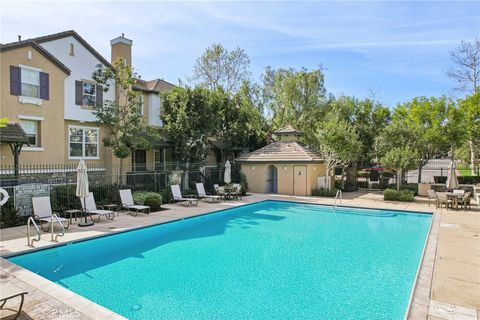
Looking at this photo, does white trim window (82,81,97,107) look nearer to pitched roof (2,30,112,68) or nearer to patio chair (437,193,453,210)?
pitched roof (2,30,112,68)

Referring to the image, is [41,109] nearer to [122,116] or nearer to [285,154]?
[122,116]

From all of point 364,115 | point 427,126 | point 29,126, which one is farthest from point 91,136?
point 427,126

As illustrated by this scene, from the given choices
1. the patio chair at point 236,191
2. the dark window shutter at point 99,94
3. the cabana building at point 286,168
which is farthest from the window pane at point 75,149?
the cabana building at point 286,168

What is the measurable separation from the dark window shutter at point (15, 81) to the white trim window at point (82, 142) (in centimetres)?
353

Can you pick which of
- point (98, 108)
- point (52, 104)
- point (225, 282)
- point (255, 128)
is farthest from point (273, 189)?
point (225, 282)

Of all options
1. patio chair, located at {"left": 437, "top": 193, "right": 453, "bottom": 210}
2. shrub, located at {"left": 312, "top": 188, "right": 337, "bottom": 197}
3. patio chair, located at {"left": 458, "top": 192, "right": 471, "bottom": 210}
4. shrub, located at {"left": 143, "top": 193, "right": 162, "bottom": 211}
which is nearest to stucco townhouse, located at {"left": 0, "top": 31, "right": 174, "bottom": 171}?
shrub, located at {"left": 143, "top": 193, "right": 162, "bottom": 211}

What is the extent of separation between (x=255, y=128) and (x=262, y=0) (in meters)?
19.5

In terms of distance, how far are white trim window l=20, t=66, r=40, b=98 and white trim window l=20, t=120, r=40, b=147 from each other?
4.80 feet

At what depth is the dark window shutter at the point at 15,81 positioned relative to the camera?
16.5 m

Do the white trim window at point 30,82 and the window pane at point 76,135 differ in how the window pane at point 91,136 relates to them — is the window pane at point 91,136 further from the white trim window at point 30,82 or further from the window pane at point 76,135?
the white trim window at point 30,82

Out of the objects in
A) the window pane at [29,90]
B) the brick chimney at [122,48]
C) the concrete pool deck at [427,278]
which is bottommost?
the concrete pool deck at [427,278]

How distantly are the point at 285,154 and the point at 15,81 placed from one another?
56.8 feet

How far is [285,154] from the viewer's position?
24453 mm

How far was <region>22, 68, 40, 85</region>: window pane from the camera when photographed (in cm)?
1709
